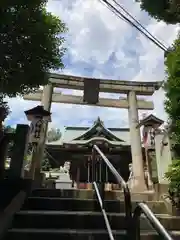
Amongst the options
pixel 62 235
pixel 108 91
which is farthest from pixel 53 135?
pixel 62 235

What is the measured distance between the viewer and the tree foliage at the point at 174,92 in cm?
421

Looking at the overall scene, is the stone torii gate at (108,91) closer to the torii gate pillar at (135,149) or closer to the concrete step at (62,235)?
the torii gate pillar at (135,149)

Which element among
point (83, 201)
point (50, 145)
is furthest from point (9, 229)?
point (50, 145)

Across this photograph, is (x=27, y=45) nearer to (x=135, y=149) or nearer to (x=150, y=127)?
(x=150, y=127)

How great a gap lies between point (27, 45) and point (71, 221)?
10.2 feet

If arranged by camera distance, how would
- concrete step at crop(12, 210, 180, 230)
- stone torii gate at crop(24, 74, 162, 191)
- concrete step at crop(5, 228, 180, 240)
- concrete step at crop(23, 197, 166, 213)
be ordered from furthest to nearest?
stone torii gate at crop(24, 74, 162, 191)
concrete step at crop(23, 197, 166, 213)
concrete step at crop(12, 210, 180, 230)
concrete step at crop(5, 228, 180, 240)

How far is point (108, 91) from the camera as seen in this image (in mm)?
11141

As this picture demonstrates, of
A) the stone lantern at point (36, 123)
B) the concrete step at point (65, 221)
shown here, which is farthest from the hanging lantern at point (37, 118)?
the concrete step at point (65, 221)

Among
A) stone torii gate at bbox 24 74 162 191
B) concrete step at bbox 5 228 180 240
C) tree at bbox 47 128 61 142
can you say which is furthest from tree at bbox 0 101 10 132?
tree at bbox 47 128 61 142

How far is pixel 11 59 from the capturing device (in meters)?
4.34

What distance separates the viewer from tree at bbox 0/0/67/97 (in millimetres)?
4188

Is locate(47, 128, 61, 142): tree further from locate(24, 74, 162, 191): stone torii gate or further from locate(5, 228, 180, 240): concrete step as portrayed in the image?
locate(5, 228, 180, 240): concrete step

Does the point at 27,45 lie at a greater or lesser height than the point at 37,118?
greater

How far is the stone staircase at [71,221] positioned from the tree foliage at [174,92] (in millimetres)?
1411
